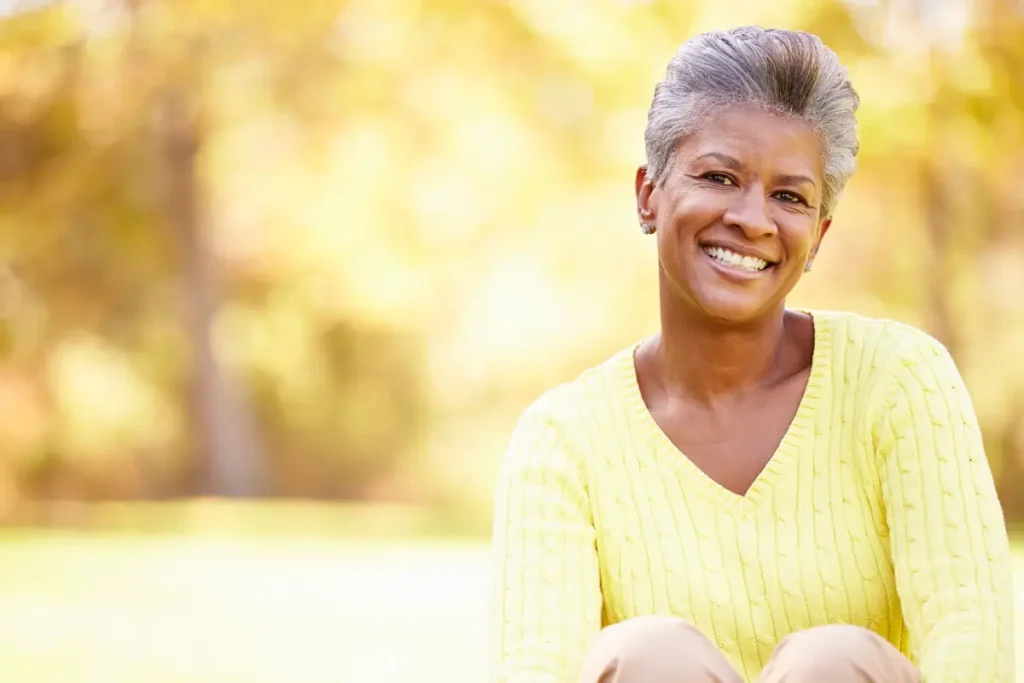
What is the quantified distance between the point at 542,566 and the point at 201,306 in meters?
10.6

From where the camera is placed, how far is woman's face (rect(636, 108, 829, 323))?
190 centimetres

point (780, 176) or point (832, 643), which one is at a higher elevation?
point (780, 176)

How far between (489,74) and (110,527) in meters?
4.97

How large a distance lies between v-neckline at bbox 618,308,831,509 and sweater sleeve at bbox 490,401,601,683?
4.8 inches

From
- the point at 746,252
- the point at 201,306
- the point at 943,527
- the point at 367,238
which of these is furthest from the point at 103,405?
the point at 943,527

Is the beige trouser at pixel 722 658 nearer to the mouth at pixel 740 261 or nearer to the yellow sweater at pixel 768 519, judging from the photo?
the yellow sweater at pixel 768 519

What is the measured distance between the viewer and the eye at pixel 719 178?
195cm

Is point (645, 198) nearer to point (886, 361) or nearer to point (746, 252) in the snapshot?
point (746, 252)

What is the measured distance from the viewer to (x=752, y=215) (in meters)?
1.91

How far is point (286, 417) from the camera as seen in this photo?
46.6 ft

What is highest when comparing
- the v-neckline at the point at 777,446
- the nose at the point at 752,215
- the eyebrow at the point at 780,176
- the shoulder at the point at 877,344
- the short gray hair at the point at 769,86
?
the short gray hair at the point at 769,86

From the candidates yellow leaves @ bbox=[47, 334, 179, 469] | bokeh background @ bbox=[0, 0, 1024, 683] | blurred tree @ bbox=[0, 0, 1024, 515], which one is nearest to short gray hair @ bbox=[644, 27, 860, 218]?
bokeh background @ bbox=[0, 0, 1024, 683]

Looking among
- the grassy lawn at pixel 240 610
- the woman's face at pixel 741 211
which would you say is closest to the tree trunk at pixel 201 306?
the grassy lawn at pixel 240 610

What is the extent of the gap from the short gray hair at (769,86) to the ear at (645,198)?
10 cm
